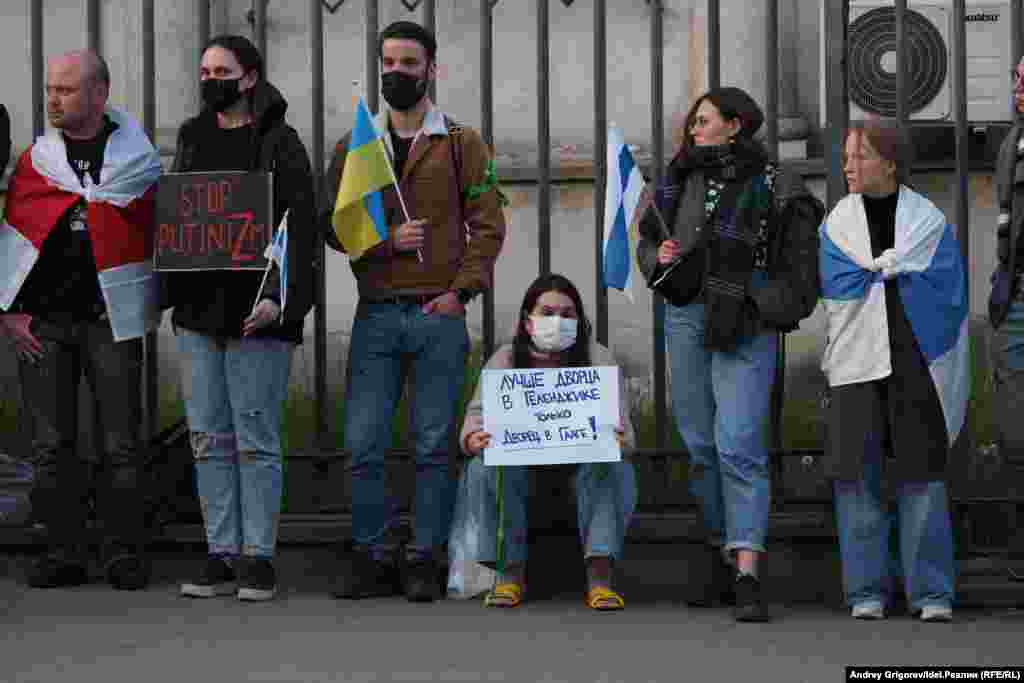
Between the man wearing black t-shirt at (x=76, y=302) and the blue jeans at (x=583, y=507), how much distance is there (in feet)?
4.03

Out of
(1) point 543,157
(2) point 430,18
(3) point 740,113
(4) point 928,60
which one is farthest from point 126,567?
(4) point 928,60

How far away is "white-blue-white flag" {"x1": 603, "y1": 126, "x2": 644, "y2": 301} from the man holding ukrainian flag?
1.48ft

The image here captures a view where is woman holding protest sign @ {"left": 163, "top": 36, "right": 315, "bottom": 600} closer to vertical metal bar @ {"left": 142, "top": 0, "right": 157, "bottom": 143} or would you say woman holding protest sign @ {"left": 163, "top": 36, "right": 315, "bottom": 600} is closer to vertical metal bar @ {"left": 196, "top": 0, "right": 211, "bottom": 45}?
vertical metal bar @ {"left": 196, "top": 0, "right": 211, "bottom": 45}

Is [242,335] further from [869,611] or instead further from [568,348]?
[869,611]

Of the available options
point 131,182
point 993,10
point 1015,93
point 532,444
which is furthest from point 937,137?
point 131,182

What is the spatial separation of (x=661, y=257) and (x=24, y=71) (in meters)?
4.45

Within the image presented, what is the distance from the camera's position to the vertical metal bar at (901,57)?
788cm

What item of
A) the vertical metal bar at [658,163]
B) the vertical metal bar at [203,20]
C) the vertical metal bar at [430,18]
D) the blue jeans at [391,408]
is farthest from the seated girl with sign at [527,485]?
the vertical metal bar at [203,20]

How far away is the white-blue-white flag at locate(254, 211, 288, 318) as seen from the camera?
24.8 feet

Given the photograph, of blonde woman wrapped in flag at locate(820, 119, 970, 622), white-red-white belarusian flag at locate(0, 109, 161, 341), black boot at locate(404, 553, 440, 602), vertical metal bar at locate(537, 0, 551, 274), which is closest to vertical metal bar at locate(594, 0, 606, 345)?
vertical metal bar at locate(537, 0, 551, 274)

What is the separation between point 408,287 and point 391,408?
1.42ft

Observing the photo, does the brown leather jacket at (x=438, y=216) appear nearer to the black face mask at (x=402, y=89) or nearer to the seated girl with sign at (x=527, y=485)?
the black face mask at (x=402, y=89)

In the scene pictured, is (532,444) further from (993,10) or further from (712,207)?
(993,10)

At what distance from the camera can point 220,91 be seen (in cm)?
770
